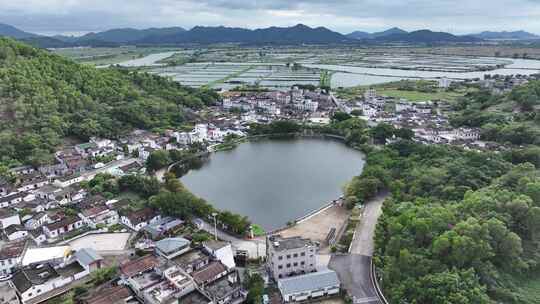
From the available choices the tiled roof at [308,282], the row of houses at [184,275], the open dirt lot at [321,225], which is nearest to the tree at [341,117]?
the open dirt lot at [321,225]

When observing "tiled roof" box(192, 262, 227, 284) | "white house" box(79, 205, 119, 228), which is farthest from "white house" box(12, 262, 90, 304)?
"tiled roof" box(192, 262, 227, 284)

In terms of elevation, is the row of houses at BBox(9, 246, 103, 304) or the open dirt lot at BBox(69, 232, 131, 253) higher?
the row of houses at BBox(9, 246, 103, 304)

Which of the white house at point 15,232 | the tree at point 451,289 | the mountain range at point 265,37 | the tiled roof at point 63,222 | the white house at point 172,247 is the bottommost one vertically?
the white house at point 15,232

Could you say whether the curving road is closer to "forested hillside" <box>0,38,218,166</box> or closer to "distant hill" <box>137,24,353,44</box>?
"forested hillside" <box>0,38,218,166</box>

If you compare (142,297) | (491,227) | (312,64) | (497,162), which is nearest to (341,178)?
(497,162)

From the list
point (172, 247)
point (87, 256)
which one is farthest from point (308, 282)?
point (87, 256)

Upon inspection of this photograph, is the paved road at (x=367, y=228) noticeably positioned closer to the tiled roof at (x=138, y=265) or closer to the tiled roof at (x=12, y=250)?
the tiled roof at (x=138, y=265)
